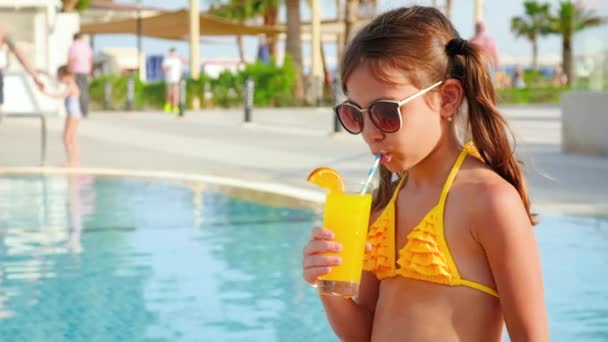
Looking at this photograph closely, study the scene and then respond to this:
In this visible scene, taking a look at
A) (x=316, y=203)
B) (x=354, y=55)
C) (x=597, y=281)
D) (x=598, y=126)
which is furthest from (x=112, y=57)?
(x=354, y=55)

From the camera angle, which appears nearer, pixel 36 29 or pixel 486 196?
pixel 486 196

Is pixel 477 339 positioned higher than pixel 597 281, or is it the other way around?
pixel 477 339

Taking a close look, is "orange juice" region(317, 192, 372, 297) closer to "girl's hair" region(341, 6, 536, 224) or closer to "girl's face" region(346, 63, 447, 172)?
"girl's face" region(346, 63, 447, 172)

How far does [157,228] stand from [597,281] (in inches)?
135

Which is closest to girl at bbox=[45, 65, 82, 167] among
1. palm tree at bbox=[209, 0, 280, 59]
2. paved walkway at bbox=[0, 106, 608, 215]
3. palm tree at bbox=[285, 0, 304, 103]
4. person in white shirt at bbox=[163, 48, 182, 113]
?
paved walkway at bbox=[0, 106, 608, 215]

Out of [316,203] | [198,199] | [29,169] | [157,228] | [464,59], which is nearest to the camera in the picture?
[464,59]

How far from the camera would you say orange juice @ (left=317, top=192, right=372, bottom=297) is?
2.38 m

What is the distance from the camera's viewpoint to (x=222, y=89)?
111ft

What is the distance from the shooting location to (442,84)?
2.57 meters

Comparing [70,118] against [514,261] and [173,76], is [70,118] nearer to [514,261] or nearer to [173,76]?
[514,261]

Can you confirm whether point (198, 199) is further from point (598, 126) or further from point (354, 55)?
point (354, 55)

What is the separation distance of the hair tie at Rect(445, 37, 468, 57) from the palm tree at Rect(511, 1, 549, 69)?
7728 centimetres

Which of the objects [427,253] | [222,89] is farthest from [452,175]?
[222,89]

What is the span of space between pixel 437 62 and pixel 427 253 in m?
0.39
